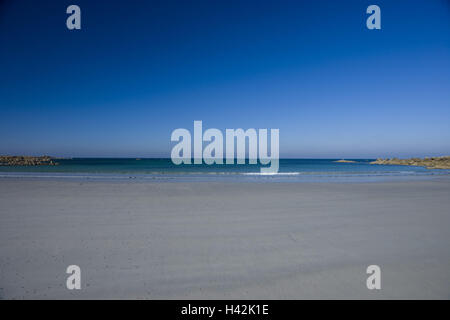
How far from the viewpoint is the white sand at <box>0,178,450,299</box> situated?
3393 millimetres

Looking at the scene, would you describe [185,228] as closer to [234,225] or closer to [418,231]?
[234,225]

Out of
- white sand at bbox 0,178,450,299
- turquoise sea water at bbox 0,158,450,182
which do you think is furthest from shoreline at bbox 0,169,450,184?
white sand at bbox 0,178,450,299

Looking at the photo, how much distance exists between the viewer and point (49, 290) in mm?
3328

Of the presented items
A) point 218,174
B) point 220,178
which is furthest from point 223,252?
point 218,174

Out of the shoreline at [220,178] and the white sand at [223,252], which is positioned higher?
the white sand at [223,252]

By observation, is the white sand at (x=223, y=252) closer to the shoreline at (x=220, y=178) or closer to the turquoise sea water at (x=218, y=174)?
the shoreline at (x=220, y=178)

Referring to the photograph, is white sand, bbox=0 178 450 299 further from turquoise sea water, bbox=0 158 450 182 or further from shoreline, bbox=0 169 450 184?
turquoise sea water, bbox=0 158 450 182

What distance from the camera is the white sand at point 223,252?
3.39 m

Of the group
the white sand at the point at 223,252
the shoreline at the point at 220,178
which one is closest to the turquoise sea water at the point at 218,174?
the shoreline at the point at 220,178

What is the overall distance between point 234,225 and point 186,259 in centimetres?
239

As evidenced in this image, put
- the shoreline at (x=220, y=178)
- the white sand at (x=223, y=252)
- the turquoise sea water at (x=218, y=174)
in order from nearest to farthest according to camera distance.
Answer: the white sand at (x=223, y=252) → the shoreline at (x=220, y=178) → the turquoise sea water at (x=218, y=174)

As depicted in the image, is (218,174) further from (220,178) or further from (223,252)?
(223,252)
